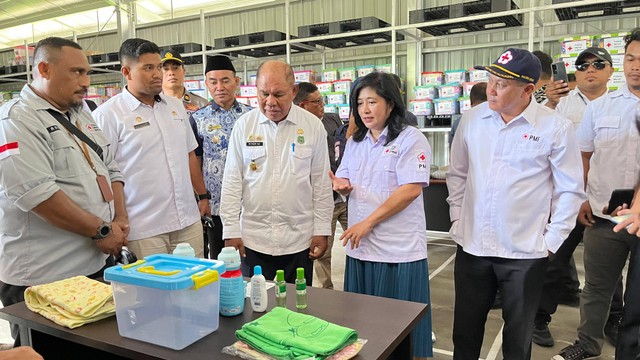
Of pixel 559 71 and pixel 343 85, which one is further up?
pixel 343 85

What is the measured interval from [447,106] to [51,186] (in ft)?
13.2

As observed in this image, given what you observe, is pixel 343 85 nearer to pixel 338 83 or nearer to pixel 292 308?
pixel 338 83

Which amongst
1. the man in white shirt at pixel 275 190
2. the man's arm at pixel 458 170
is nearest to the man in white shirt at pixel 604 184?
the man's arm at pixel 458 170

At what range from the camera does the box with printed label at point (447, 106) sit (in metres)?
4.76

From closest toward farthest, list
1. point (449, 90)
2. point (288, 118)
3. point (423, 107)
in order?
point (288, 118)
point (449, 90)
point (423, 107)

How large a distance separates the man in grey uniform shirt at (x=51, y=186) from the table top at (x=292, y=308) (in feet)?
1.06

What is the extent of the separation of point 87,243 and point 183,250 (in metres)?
0.61

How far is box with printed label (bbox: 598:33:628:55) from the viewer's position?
391cm

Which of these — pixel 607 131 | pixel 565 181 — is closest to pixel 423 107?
pixel 607 131

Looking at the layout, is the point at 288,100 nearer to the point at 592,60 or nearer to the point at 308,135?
the point at 308,135

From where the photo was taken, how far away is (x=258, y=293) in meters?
1.36

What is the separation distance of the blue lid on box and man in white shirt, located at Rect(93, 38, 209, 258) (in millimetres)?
876

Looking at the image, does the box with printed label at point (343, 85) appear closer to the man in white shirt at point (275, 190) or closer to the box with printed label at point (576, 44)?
the box with printed label at point (576, 44)

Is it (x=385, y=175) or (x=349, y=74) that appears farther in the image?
(x=349, y=74)
